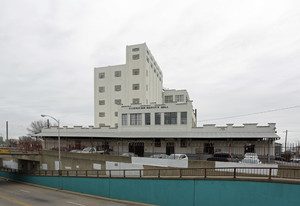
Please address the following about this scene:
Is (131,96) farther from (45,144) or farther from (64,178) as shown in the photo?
(64,178)

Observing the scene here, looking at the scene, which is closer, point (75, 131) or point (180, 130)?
point (180, 130)

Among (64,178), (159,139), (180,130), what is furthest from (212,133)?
(64,178)

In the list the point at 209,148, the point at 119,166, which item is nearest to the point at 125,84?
the point at 119,166

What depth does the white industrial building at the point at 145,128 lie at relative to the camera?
2542 centimetres

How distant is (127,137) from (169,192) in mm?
17809

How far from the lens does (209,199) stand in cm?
1179

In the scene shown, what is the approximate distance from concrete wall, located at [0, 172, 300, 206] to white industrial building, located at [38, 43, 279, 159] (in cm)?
696

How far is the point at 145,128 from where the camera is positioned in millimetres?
31938

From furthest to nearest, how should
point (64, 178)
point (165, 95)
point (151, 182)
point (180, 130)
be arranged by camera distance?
point (165, 95), point (180, 130), point (64, 178), point (151, 182)

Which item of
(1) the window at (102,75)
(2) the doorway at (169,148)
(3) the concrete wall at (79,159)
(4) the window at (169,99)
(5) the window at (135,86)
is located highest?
(1) the window at (102,75)

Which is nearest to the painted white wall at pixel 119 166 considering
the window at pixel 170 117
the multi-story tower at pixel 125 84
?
the window at pixel 170 117

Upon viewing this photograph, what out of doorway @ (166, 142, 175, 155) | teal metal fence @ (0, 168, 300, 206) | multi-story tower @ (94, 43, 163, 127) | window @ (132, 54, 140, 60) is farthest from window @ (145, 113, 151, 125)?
window @ (132, 54, 140, 60)

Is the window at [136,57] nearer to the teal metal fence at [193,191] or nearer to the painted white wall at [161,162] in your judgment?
the painted white wall at [161,162]

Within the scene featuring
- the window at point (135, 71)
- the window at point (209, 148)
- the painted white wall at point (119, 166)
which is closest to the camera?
the painted white wall at point (119, 166)
